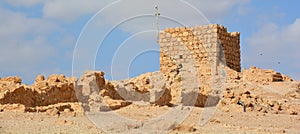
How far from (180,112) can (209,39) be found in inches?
430

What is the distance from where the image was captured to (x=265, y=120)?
15.3 meters

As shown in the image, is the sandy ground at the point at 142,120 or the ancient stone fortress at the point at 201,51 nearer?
the sandy ground at the point at 142,120

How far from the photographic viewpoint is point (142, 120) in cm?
1241

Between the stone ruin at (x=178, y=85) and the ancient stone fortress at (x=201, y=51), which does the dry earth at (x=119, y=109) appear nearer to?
the stone ruin at (x=178, y=85)

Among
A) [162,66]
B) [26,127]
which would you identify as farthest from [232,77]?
[26,127]

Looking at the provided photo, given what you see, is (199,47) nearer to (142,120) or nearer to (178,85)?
(178,85)

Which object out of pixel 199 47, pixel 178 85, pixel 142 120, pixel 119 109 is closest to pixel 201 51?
pixel 199 47

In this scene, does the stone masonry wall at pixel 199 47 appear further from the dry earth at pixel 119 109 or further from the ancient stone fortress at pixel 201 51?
the dry earth at pixel 119 109

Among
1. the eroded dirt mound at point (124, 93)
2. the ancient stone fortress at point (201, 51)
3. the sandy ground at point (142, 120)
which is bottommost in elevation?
the sandy ground at point (142, 120)

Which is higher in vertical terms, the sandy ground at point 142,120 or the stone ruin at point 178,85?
the stone ruin at point 178,85

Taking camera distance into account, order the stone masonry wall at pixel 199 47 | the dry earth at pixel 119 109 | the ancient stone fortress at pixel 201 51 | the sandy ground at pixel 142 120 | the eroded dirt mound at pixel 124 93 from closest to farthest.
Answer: the sandy ground at pixel 142 120 < the dry earth at pixel 119 109 < the eroded dirt mound at pixel 124 93 < the ancient stone fortress at pixel 201 51 < the stone masonry wall at pixel 199 47

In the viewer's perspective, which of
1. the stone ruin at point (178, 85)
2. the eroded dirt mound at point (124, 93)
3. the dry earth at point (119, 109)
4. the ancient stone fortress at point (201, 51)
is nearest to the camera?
the dry earth at point (119, 109)

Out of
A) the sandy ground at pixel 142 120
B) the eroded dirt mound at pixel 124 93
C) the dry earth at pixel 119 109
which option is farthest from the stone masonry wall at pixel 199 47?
the sandy ground at pixel 142 120

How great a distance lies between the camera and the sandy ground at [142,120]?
9.67 meters
